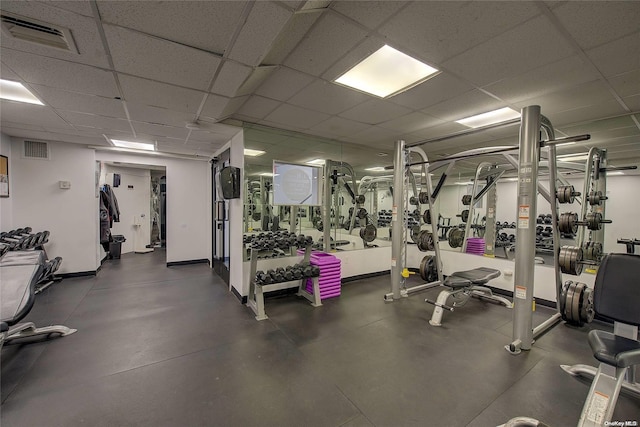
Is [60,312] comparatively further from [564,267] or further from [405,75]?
[564,267]

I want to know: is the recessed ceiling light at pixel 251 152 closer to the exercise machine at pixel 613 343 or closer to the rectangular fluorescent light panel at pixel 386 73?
the rectangular fluorescent light panel at pixel 386 73

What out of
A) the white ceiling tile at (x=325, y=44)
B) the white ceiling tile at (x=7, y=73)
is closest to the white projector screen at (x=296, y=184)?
the white ceiling tile at (x=325, y=44)

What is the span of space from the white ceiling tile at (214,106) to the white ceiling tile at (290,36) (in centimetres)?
78

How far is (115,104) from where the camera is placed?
280 centimetres

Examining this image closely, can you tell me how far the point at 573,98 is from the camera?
2.81 m

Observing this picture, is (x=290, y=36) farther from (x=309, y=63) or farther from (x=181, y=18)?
(x=181, y=18)

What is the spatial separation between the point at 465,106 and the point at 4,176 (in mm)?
6931

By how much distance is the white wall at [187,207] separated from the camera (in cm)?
580

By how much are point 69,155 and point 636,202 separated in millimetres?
9836

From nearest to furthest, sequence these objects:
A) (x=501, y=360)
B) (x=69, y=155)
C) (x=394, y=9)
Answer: (x=394, y=9) → (x=501, y=360) → (x=69, y=155)

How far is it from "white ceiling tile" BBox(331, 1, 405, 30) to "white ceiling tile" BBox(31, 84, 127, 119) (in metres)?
2.59

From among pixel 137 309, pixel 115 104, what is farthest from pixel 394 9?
pixel 137 309

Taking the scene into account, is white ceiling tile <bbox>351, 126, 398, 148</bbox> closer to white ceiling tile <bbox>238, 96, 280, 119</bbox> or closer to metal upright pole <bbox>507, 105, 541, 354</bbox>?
white ceiling tile <bbox>238, 96, 280, 119</bbox>

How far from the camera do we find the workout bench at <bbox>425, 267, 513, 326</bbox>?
3.16 metres
